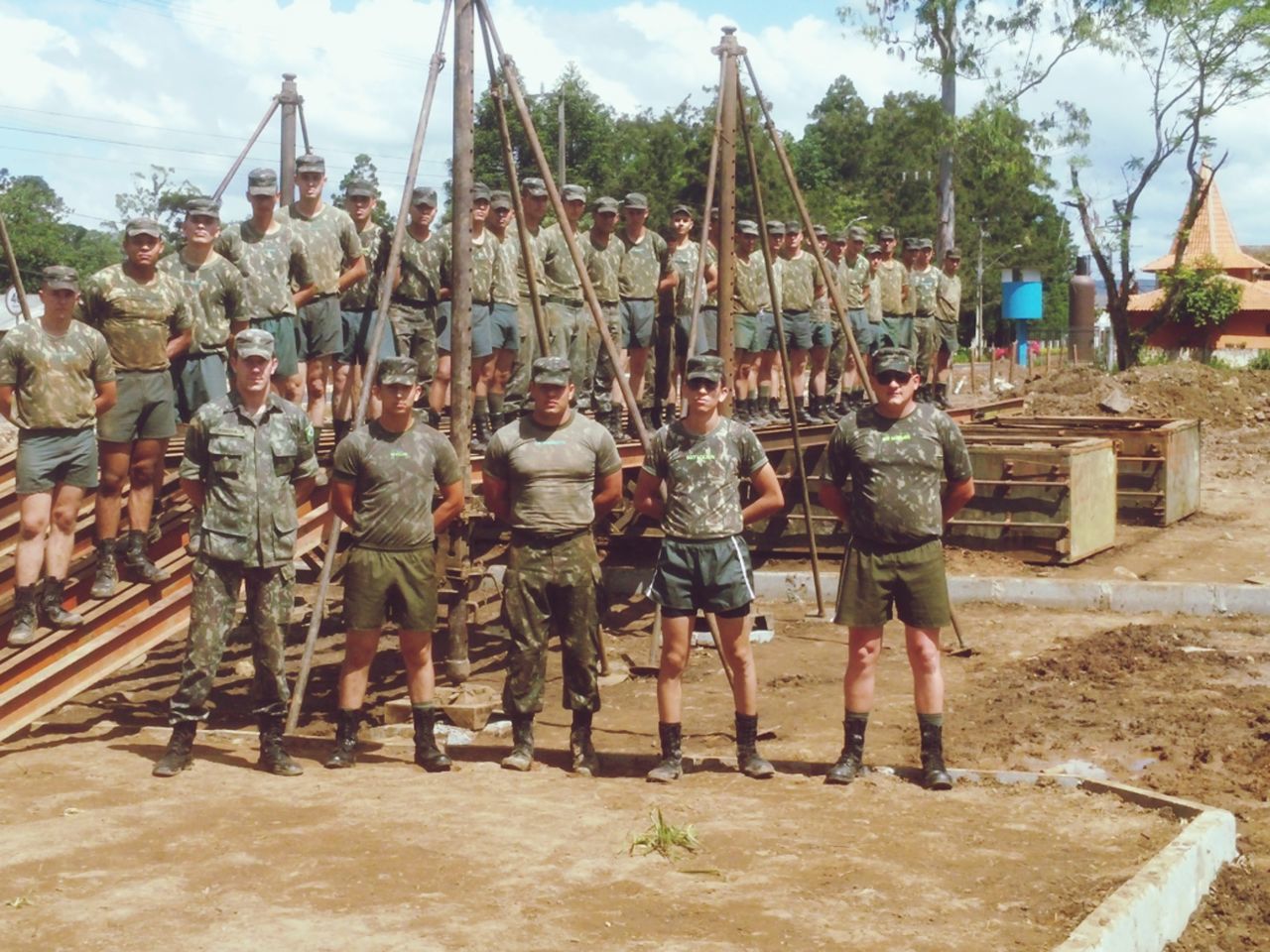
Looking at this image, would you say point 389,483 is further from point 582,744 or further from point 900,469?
point 900,469

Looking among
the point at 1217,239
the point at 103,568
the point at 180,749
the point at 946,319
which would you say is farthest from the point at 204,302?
the point at 1217,239

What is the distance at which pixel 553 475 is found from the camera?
7.72 m

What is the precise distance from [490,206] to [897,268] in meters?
6.31

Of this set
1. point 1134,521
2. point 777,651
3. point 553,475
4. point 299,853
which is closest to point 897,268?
Result: point 1134,521

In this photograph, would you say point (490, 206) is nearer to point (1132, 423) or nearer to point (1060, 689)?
point (1060, 689)

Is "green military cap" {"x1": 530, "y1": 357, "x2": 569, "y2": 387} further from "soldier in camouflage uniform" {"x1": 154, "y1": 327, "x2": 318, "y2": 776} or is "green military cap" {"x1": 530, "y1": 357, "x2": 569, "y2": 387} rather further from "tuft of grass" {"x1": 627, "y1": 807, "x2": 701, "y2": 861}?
"tuft of grass" {"x1": 627, "y1": 807, "x2": 701, "y2": 861}

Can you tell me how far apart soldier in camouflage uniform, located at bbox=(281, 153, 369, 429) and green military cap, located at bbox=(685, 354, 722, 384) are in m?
3.36

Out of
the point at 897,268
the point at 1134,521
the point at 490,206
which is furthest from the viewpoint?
the point at 1134,521

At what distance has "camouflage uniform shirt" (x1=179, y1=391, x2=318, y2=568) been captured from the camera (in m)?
7.53

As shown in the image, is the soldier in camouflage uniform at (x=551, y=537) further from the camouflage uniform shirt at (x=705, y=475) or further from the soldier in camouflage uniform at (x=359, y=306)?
the soldier in camouflage uniform at (x=359, y=306)

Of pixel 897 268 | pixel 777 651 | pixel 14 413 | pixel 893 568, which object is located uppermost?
pixel 897 268

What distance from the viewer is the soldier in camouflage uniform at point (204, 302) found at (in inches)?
358

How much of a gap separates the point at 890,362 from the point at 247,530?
3087mm

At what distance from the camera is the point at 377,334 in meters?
9.07
